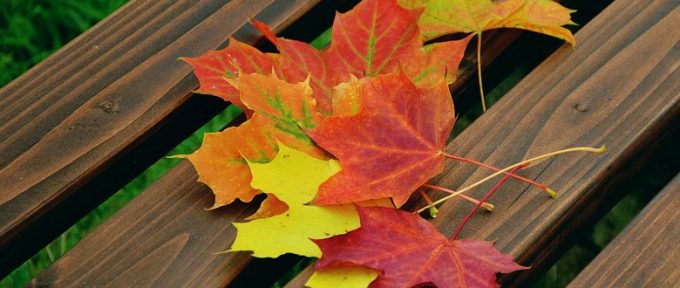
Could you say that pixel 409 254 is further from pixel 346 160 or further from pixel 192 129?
pixel 192 129

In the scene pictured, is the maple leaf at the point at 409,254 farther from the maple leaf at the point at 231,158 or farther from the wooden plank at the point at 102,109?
the wooden plank at the point at 102,109

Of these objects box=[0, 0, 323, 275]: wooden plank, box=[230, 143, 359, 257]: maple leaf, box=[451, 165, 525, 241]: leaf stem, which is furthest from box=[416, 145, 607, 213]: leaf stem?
box=[0, 0, 323, 275]: wooden plank

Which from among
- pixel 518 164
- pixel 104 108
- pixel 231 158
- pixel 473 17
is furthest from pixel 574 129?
pixel 104 108

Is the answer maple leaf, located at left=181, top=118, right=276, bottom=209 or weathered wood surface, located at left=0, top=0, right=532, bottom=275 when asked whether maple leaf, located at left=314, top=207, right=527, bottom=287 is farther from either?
weathered wood surface, located at left=0, top=0, right=532, bottom=275

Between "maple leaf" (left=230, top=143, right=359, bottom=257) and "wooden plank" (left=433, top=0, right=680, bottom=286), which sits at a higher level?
"maple leaf" (left=230, top=143, right=359, bottom=257)

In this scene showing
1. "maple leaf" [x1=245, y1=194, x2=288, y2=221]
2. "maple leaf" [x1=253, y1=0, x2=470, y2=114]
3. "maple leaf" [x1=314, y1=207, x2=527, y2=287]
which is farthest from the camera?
"maple leaf" [x1=253, y1=0, x2=470, y2=114]

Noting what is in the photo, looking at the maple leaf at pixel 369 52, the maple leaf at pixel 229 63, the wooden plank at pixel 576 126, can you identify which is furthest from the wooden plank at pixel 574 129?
the maple leaf at pixel 229 63

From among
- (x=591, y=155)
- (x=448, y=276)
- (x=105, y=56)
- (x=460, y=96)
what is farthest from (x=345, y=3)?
(x=448, y=276)
